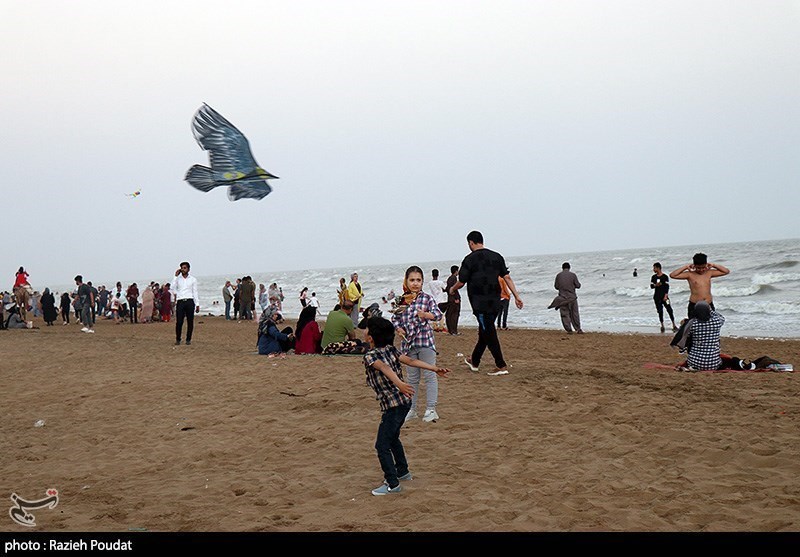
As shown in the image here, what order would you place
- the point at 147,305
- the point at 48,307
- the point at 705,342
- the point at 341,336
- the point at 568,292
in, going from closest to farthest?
the point at 705,342 → the point at 341,336 → the point at 568,292 → the point at 48,307 → the point at 147,305

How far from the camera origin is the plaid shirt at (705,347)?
8.55 m

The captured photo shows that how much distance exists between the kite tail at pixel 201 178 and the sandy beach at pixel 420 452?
2.25m

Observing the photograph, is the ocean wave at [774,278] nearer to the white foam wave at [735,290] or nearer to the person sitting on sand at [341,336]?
the white foam wave at [735,290]

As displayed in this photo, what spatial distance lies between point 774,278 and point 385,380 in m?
34.1

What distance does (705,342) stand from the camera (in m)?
8.65

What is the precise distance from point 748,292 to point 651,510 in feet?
94.3

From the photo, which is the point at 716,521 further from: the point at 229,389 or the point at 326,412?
the point at 229,389

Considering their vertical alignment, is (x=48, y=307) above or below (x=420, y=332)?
below

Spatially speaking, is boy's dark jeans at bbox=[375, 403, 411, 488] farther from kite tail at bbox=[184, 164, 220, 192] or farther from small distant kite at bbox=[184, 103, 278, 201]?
kite tail at bbox=[184, 164, 220, 192]

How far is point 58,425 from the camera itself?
22.1 feet

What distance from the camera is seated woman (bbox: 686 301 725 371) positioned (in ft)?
27.7

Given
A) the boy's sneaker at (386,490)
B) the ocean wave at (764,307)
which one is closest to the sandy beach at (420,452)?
the boy's sneaker at (386,490)

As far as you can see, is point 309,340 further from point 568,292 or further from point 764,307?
point 764,307

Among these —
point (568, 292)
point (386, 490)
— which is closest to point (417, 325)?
point (386, 490)
